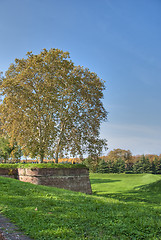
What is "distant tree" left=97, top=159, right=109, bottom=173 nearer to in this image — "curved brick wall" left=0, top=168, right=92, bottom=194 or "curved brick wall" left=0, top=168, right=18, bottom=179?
"curved brick wall" left=0, top=168, right=18, bottom=179

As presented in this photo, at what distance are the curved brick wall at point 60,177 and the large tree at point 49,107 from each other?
7.04ft

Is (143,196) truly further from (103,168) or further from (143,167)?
(143,167)

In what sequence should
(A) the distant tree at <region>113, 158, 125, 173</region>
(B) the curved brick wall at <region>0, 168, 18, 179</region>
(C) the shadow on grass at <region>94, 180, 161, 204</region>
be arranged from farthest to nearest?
(A) the distant tree at <region>113, 158, 125, 173</region>
(B) the curved brick wall at <region>0, 168, 18, 179</region>
(C) the shadow on grass at <region>94, 180, 161, 204</region>

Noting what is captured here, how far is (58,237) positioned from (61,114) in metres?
17.8

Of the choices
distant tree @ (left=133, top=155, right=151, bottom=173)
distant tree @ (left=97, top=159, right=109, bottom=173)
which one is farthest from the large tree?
distant tree @ (left=133, top=155, right=151, bottom=173)

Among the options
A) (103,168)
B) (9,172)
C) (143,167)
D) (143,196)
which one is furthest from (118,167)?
(9,172)

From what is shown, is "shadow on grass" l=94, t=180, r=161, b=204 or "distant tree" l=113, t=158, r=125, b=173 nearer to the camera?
"shadow on grass" l=94, t=180, r=161, b=204

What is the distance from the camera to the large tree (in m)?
21.2

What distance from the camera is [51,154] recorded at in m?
21.8

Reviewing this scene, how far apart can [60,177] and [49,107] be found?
7.34 metres

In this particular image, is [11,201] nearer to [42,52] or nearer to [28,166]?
[28,166]

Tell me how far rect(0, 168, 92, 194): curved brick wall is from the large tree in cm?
215

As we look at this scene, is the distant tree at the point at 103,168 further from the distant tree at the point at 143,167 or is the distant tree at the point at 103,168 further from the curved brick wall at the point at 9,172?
the curved brick wall at the point at 9,172

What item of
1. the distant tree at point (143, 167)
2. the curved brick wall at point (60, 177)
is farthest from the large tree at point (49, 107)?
the distant tree at point (143, 167)
